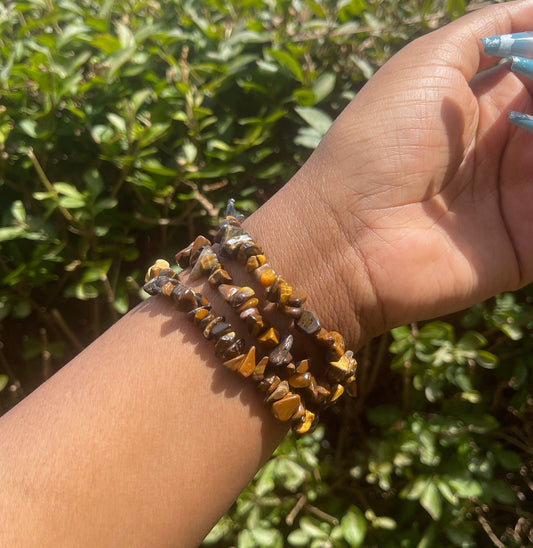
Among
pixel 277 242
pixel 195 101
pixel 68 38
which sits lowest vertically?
pixel 277 242

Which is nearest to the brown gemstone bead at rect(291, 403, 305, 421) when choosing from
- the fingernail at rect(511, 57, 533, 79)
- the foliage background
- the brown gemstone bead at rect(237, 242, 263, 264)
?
the brown gemstone bead at rect(237, 242, 263, 264)

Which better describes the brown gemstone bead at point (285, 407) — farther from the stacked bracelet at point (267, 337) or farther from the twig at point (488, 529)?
the twig at point (488, 529)

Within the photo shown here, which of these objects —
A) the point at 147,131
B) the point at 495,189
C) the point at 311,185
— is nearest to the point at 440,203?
the point at 495,189

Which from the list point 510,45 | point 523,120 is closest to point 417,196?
point 523,120

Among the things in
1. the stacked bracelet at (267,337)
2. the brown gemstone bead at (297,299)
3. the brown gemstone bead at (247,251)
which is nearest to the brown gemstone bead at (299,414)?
the stacked bracelet at (267,337)

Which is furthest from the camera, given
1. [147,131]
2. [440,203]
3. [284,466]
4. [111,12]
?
[111,12]

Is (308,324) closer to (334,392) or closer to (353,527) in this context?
(334,392)

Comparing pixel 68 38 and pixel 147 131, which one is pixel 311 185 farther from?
pixel 68 38
